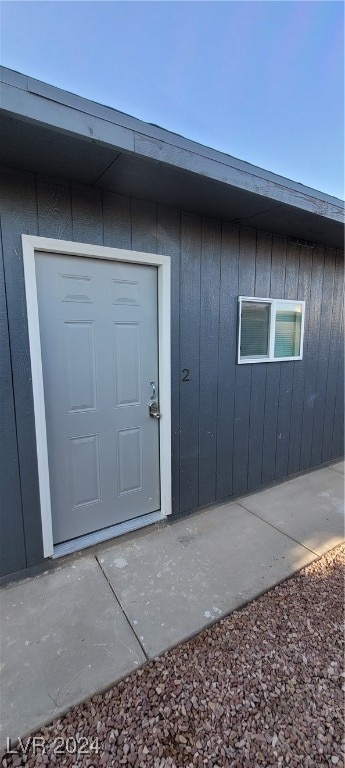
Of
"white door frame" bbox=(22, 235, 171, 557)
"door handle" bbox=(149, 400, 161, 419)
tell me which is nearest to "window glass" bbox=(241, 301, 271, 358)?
"white door frame" bbox=(22, 235, 171, 557)

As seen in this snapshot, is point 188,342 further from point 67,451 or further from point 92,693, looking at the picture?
point 92,693

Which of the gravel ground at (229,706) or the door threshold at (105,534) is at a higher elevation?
the door threshold at (105,534)

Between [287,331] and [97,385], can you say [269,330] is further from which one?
[97,385]

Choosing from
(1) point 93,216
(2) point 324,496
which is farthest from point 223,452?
(1) point 93,216

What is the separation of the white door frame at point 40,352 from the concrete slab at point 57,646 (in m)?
0.30

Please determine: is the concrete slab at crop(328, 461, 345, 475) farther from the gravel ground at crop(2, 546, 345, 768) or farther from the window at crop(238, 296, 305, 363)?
the gravel ground at crop(2, 546, 345, 768)

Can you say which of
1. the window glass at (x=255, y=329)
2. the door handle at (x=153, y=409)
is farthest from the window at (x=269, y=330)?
the door handle at (x=153, y=409)

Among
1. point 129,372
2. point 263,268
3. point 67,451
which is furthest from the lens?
point 263,268

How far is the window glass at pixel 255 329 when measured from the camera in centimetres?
281

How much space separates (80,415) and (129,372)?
46 cm

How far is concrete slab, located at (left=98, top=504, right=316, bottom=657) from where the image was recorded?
1691mm

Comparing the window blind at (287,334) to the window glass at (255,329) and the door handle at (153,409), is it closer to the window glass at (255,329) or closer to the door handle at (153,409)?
the window glass at (255,329)

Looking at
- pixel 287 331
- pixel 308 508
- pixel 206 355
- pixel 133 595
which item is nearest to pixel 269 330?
pixel 287 331

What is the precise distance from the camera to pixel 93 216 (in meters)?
1.99
